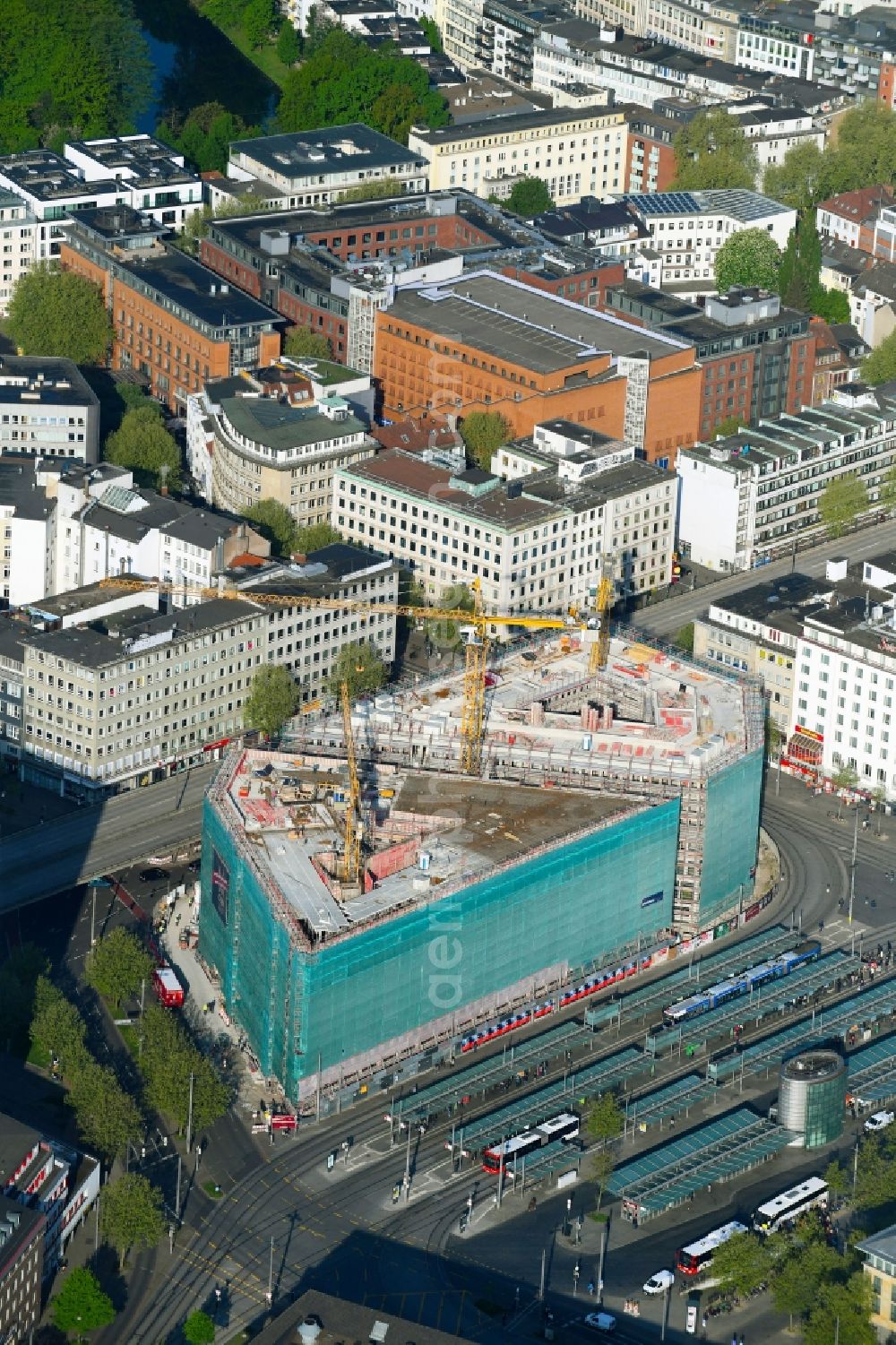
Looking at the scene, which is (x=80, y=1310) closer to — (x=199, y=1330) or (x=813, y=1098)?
(x=199, y=1330)

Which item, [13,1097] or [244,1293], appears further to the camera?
[13,1097]

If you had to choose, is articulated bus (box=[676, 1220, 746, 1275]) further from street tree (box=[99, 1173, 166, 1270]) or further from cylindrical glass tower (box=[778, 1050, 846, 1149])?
street tree (box=[99, 1173, 166, 1270])

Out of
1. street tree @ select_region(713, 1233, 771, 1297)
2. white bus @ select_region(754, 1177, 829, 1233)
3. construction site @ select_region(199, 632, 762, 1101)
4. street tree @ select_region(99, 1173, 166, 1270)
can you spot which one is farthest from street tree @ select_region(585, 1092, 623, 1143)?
street tree @ select_region(99, 1173, 166, 1270)

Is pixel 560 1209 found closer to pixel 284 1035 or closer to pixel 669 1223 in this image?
pixel 669 1223

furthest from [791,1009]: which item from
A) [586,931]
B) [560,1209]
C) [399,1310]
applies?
[399,1310]

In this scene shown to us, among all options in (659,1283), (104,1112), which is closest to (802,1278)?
(659,1283)

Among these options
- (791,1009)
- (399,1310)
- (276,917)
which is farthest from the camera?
(791,1009)
